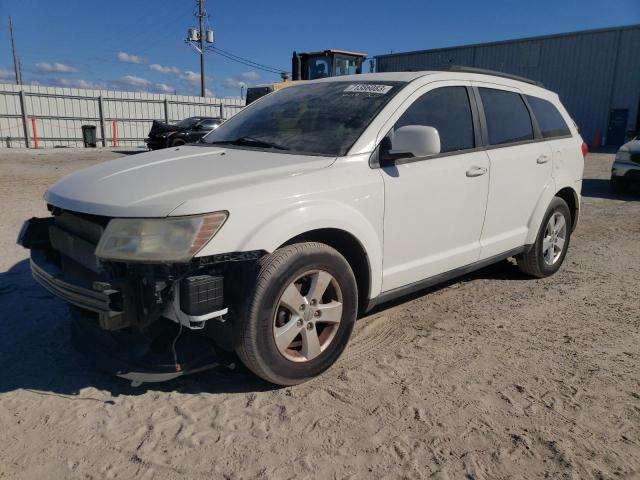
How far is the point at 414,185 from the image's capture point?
3303mm

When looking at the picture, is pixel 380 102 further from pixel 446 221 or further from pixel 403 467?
pixel 403 467

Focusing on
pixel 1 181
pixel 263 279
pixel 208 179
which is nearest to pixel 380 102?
Result: pixel 208 179

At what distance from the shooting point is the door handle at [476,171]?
12.1 ft

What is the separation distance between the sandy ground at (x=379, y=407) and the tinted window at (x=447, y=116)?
1.34 m

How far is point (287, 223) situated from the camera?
2.64 m

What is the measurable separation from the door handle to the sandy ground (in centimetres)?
110

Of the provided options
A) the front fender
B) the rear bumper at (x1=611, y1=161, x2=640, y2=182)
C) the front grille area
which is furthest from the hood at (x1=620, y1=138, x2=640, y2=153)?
the front grille area

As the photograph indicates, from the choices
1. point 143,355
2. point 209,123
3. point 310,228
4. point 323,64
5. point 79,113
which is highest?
point 323,64

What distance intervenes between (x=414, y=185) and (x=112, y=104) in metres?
25.5

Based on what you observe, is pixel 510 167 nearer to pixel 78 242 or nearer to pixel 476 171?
pixel 476 171

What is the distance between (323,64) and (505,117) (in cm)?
1213

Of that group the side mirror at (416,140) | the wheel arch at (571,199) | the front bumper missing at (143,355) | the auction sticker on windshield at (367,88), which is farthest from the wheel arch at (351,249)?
the wheel arch at (571,199)

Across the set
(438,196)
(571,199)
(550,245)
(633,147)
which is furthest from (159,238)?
(633,147)

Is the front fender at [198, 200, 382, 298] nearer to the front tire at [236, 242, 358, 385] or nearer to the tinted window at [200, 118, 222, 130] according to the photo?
the front tire at [236, 242, 358, 385]
